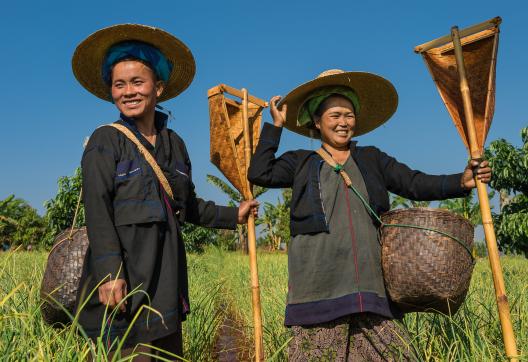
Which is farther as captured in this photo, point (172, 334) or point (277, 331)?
point (277, 331)

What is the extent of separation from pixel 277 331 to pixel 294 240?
141 centimetres

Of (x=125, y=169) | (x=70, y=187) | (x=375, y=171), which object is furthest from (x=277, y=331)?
(x=70, y=187)

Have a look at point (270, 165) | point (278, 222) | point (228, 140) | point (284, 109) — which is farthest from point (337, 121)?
point (278, 222)

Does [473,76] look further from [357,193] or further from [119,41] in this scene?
[119,41]

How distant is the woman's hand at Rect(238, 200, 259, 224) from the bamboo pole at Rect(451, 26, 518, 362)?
3.72 ft

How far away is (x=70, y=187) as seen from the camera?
17.6 meters

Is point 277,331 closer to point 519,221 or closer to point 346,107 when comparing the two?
point 346,107

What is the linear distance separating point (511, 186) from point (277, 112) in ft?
33.5

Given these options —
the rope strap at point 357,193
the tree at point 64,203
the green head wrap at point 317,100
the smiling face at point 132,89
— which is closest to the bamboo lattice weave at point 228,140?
the green head wrap at point 317,100

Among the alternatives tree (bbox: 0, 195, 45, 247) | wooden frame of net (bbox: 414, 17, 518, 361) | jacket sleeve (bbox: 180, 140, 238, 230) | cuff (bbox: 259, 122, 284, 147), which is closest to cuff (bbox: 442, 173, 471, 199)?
wooden frame of net (bbox: 414, 17, 518, 361)

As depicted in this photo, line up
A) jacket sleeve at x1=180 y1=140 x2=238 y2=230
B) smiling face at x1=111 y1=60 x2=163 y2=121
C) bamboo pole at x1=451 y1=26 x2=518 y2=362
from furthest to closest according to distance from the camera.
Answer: jacket sleeve at x1=180 y1=140 x2=238 y2=230 → smiling face at x1=111 y1=60 x2=163 y2=121 → bamboo pole at x1=451 y1=26 x2=518 y2=362

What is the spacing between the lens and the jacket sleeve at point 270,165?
2.49 metres

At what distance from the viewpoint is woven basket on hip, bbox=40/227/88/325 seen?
2354 millimetres

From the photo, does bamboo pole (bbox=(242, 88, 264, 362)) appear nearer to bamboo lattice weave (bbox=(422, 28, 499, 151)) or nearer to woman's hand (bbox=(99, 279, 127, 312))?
woman's hand (bbox=(99, 279, 127, 312))
